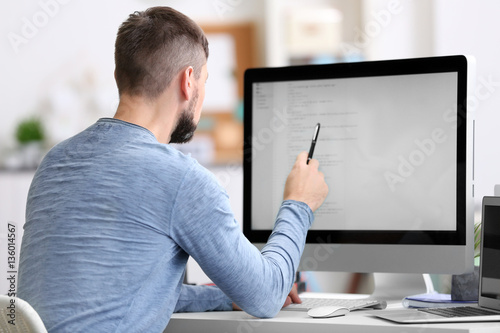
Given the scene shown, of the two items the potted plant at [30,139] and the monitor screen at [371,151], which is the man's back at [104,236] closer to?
the monitor screen at [371,151]

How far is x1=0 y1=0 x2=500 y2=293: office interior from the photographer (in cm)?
377

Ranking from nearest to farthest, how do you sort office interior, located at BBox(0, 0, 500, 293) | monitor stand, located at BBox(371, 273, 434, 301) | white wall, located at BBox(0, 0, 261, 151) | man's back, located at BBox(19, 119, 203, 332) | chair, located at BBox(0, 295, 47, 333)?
chair, located at BBox(0, 295, 47, 333), man's back, located at BBox(19, 119, 203, 332), monitor stand, located at BBox(371, 273, 434, 301), office interior, located at BBox(0, 0, 500, 293), white wall, located at BBox(0, 0, 261, 151)

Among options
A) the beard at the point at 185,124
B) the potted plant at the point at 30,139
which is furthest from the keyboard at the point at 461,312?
the potted plant at the point at 30,139

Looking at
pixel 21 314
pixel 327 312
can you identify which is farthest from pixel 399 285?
pixel 21 314

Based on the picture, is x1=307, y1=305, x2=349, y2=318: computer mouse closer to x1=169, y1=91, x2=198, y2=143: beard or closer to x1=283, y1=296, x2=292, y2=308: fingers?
x1=283, y1=296, x2=292, y2=308: fingers

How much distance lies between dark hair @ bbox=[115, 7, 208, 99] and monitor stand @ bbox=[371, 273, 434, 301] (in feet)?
2.41

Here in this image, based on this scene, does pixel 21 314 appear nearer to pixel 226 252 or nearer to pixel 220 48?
pixel 226 252

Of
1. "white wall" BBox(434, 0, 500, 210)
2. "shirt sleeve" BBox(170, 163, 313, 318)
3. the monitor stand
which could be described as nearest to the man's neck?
"shirt sleeve" BBox(170, 163, 313, 318)

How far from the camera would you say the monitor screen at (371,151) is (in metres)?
1.34

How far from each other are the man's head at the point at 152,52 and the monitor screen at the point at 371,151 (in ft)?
1.01

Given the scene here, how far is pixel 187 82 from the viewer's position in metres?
1.21

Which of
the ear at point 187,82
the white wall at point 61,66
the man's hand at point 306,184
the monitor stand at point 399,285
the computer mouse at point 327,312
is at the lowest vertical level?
the monitor stand at point 399,285

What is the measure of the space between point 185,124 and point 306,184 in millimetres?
284

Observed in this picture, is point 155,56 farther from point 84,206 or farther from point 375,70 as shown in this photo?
point 375,70
